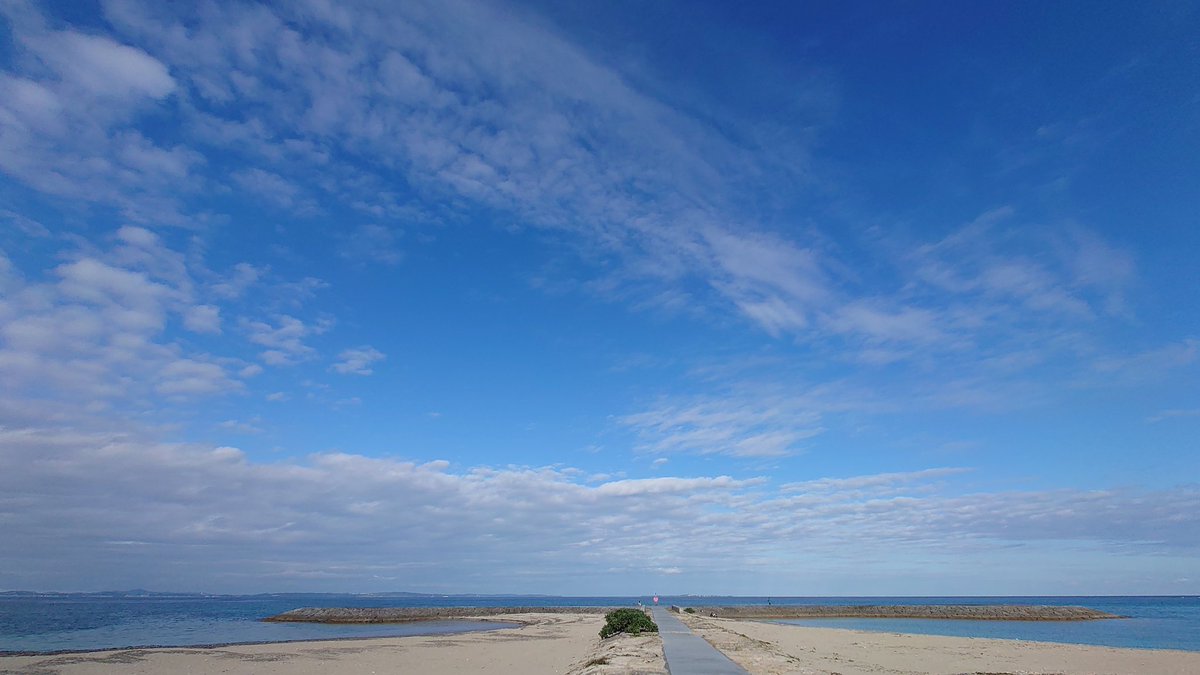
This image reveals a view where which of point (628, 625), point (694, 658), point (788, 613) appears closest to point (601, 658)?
point (694, 658)

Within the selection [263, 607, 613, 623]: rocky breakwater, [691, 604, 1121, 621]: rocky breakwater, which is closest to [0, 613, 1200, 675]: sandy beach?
[263, 607, 613, 623]: rocky breakwater

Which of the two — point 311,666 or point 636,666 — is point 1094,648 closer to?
point 636,666

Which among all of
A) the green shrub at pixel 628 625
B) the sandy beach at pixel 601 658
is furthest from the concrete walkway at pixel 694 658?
the green shrub at pixel 628 625

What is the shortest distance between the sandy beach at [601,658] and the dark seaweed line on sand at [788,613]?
118 ft

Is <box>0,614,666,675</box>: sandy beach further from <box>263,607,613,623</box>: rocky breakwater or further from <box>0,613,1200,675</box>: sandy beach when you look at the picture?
<box>263,607,613,623</box>: rocky breakwater

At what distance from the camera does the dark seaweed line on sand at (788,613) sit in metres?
71.6

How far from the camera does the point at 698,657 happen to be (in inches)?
794

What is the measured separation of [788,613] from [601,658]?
70.5 meters

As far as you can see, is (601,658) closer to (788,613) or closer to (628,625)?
(628,625)

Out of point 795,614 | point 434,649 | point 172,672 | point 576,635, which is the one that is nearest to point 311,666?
point 172,672

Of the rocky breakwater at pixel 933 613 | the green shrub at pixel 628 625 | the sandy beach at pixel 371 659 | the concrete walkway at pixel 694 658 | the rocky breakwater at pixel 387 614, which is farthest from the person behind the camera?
the rocky breakwater at pixel 933 613

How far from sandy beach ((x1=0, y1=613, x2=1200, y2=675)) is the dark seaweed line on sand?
36.1m

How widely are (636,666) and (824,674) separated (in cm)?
568

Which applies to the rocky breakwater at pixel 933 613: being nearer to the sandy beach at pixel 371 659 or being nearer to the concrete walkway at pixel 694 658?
the sandy beach at pixel 371 659
